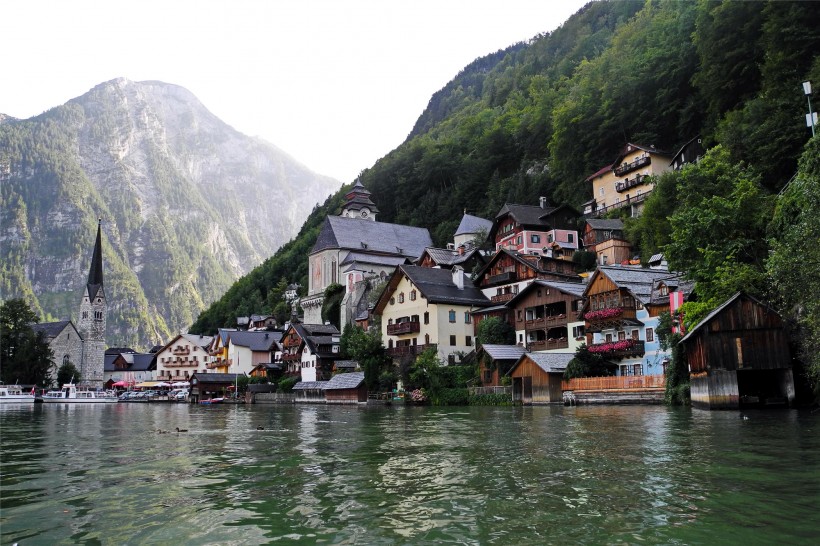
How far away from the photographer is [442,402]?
58.2 meters

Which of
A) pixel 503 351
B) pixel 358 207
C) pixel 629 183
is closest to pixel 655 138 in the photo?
pixel 629 183

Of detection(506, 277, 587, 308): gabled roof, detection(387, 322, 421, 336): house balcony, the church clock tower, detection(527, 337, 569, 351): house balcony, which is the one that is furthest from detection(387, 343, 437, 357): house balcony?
the church clock tower

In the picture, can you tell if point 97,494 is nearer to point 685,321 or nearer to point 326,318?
point 685,321

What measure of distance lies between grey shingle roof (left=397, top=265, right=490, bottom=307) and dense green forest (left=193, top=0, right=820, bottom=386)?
1715 centimetres

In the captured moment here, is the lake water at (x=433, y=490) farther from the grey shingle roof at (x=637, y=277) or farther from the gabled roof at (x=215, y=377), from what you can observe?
the gabled roof at (x=215, y=377)

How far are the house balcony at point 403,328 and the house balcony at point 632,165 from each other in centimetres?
3132

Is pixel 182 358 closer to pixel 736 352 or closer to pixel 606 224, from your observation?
pixel 606 224

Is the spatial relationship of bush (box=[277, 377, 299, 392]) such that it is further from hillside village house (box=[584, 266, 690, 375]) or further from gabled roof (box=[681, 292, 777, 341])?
gabled roof (box=[681, 292, 777, 341])

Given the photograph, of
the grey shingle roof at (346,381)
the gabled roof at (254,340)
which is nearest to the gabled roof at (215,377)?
the gabled roof at (254,340)

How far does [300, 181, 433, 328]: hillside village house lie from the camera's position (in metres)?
111

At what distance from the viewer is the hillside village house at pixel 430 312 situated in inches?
2618

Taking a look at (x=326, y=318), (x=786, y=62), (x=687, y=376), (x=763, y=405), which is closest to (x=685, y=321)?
(x=687, y=376)

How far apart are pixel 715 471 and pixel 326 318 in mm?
90887

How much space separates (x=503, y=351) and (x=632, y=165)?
32.5 meters
